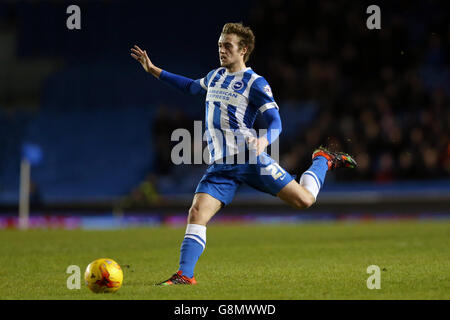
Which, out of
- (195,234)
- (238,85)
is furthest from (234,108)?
(195,234)

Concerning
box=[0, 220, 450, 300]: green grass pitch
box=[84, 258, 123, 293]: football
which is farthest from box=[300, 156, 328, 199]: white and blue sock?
box=[84, 258, 123, 293]: football

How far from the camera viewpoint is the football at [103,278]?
7172mm

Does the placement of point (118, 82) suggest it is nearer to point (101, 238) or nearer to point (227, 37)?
point (101, 238)

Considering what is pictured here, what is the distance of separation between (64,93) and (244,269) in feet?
76.9

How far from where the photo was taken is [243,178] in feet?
26.0

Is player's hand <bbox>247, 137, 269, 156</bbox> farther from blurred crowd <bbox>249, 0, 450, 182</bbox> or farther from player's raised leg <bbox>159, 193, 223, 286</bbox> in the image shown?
blurred crowd <bbox>249, 0, 450, 182</bbox>

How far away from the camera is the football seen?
7.17 meters

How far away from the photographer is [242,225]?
20.0 metres

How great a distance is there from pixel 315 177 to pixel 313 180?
0.10 meters

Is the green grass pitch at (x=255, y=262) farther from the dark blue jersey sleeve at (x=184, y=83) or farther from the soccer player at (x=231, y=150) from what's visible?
the dark blue jersey sleeve at (x=184, y=83)

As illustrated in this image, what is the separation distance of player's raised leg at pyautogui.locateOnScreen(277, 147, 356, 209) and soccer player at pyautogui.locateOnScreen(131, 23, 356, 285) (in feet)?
0.04

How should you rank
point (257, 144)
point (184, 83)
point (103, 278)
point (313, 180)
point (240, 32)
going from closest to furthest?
point (103, 278) < point (257, 144) < point (240, 32) < point (313, 180) < point (184, 83)

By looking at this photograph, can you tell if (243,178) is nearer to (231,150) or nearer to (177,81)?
(231,150)
